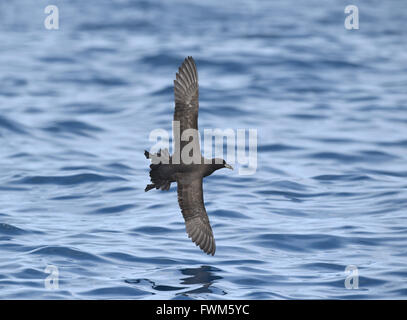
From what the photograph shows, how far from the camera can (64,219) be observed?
35.0 feet

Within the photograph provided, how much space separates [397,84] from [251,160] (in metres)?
6.15

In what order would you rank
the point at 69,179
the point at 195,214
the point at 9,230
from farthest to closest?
the point at 69,179
the point at 9,230
the point at 195,214

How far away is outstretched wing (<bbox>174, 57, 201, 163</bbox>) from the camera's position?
27.4 feet

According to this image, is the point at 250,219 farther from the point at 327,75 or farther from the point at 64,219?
the point at 327,75

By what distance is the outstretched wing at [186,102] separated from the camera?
27.4 ft

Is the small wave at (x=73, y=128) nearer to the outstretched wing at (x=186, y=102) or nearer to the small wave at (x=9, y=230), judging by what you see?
the small wave at (x=9, y=230)

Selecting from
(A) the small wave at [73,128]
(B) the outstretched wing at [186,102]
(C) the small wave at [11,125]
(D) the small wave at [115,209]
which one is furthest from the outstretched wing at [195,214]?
(C) the small wave at [11,125]

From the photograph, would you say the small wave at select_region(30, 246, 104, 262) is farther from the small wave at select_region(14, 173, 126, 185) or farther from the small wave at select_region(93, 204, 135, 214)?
the small wave at select_region(14, 173, 126, 185)

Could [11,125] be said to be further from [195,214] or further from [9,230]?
[195,214]

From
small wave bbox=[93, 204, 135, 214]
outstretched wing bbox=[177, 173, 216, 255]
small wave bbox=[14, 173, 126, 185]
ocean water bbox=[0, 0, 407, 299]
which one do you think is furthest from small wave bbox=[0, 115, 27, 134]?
outstretched wing bbox=[177, 173, 216, 255]

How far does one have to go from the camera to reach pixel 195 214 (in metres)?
8.75

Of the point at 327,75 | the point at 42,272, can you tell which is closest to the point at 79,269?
the point at 42,272

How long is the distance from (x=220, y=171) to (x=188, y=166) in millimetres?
4620

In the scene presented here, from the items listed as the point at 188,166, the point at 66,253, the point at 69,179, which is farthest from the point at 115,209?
the point at 188,166
